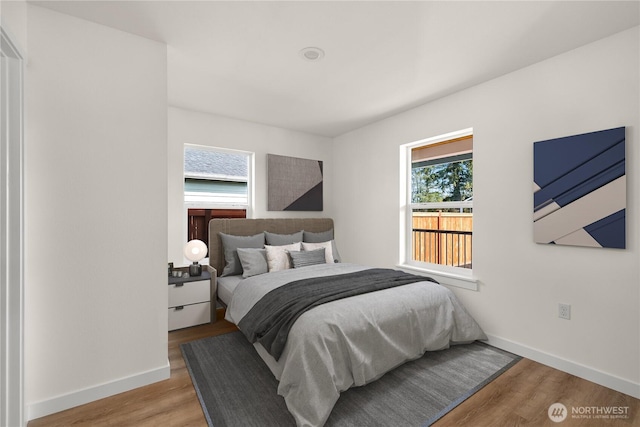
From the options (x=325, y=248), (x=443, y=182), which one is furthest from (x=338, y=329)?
(x=443, y=182)

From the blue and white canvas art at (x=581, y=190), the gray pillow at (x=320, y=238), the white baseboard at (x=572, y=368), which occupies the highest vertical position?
the blue and white canvas art at (x=581, y=190)

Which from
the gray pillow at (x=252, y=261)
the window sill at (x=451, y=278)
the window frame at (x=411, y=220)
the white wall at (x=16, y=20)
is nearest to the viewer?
the white wall at (x=16, y=20)

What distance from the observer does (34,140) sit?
1.81 m

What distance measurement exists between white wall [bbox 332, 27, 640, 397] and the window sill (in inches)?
2.7

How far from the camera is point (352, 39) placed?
2.17m

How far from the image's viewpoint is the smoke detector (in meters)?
2.30

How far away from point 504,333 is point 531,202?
1207 mm

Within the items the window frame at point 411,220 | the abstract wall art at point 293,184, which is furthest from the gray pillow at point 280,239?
the window frame at point 411,220

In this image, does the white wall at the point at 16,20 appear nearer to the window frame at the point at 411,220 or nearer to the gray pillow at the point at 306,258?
the gray pillow at the point at 306,258

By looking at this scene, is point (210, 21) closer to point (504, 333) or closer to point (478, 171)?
point (478, 171)

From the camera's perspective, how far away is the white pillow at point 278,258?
3.43m

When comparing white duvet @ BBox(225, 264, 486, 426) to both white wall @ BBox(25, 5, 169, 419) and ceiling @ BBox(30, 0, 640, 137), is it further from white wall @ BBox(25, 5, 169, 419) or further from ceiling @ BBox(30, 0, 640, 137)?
ceiling @ BBox(30, 0, 640, 137)

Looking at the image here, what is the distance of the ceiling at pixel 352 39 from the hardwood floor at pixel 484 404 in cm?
250

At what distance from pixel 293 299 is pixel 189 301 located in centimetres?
146
